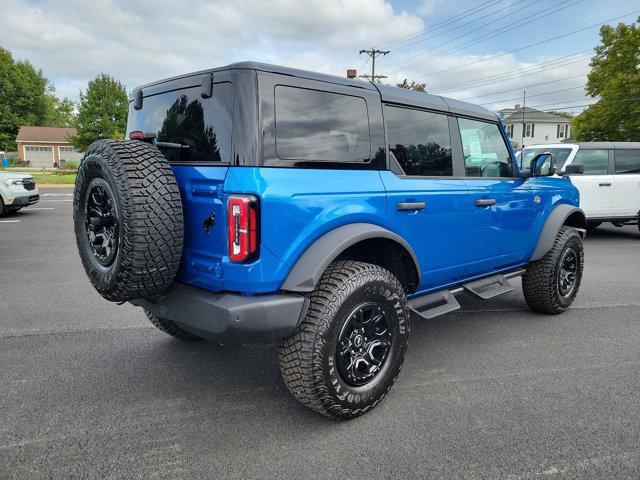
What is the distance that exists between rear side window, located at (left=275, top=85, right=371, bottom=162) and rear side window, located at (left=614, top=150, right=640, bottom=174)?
841 centimetres

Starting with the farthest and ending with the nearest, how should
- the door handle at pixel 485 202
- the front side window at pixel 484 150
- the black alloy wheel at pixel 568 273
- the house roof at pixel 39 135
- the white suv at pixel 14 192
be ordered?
the house roof at pixel 39 135 → the white suv at pixel 14 192 → the black alloy wheel at pixel 568 273 → the front side window at pixel 484 150 → the door handle at pixel 485 202

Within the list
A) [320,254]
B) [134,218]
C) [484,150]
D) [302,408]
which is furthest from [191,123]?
[484,150]

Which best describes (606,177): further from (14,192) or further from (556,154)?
(14,192)

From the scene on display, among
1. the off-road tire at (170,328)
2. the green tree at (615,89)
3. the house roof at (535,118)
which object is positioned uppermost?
the house roof at (535,118)

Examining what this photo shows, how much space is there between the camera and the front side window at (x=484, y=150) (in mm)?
3787

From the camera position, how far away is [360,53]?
40781 mm

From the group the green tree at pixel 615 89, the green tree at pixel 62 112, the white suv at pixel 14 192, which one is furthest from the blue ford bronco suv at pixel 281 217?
the green tree at pixel 62 112

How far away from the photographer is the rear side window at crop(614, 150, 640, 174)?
9188 mm

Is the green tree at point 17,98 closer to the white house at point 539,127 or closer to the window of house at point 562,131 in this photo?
the white house at point 539,127

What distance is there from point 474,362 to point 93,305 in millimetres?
3792

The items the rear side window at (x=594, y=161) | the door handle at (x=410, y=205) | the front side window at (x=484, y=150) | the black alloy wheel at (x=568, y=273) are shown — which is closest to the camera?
the door handle at (x=410, y=205)

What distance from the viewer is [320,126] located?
8.87ft

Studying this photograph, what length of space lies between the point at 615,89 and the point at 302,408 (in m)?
30.0

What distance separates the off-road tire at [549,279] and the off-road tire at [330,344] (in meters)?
2.41
